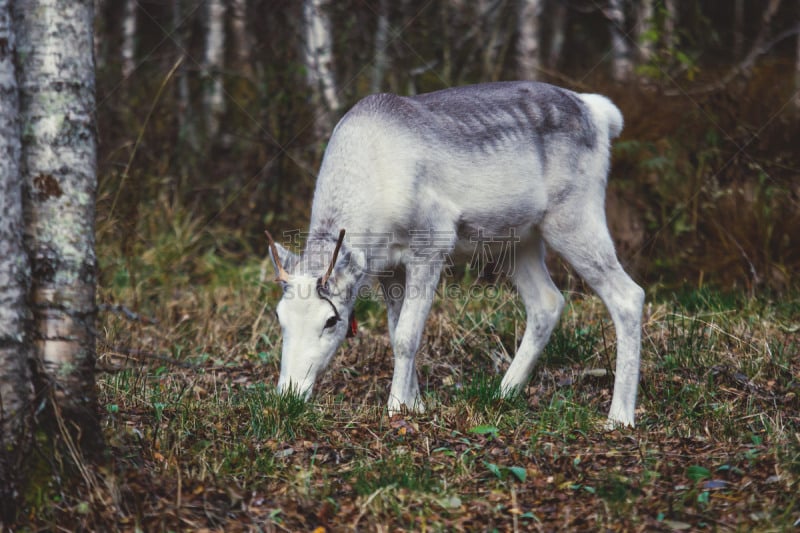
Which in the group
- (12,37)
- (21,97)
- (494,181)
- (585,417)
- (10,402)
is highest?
(12,37)

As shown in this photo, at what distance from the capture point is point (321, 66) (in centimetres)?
909

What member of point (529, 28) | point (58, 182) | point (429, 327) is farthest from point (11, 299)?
point (529, 28)

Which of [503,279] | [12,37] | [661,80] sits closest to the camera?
[12,37]

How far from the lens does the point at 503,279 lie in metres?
6.48

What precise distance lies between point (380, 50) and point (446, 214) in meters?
5.53

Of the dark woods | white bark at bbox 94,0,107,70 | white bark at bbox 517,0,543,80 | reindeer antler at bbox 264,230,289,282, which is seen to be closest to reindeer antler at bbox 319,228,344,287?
reindeer antler at bbox 264,230,289,282

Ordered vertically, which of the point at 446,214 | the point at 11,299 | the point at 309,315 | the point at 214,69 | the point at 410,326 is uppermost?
the point at 214,69

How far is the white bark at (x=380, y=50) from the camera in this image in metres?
9.54

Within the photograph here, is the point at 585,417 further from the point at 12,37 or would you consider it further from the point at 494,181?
the point at 12,37

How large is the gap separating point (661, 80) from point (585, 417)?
16.4 feet

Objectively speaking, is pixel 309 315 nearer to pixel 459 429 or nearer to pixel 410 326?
pixel 410 326

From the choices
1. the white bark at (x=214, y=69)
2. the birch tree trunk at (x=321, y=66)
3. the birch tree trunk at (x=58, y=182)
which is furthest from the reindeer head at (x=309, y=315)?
the white bark at (x=214, y=69)

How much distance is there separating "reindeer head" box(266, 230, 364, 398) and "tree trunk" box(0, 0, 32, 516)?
1483 millimetres

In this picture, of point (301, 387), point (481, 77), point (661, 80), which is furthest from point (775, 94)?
point (301, 387)
